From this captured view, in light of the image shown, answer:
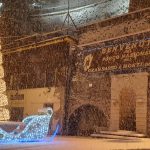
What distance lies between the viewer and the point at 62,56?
19.1m

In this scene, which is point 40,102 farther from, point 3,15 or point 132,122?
point 3,15

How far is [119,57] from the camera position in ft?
52.9

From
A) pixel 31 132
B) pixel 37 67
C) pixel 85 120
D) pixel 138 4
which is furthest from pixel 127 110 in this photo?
pixel 37 67

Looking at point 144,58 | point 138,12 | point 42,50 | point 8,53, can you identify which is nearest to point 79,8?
point 42,50

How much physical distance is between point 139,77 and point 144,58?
86 centimetres

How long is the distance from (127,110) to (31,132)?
5918mm

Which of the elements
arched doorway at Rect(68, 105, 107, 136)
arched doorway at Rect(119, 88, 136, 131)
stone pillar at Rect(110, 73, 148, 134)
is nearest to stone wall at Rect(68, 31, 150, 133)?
stone pillar at Rect(110, 73, 148, 134)

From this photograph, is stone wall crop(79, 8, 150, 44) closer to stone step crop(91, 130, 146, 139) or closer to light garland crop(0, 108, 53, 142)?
stone step crop(91, 130, 146, 139)

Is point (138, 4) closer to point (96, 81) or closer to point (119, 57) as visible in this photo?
point (119, 57)

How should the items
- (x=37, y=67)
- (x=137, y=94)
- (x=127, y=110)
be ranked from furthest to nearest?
1. (x=37, y=67)
2. (x=127, y=110)
3. (x=137, y=94)

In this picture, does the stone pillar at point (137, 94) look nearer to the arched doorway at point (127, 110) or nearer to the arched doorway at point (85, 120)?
the arched doorway at point (127, 110)

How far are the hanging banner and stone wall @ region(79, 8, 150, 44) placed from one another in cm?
63

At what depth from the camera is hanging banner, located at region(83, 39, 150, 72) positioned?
599 inches

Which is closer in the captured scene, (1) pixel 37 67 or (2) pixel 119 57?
(2) pixel 119 57
